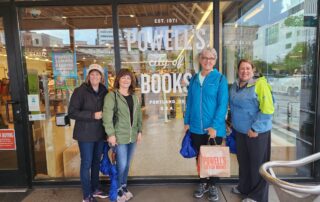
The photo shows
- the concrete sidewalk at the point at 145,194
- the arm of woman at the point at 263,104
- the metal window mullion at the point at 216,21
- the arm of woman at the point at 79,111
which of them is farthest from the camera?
the metal window mullion at the point at 216,21

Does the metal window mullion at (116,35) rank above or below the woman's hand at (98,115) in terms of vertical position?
above

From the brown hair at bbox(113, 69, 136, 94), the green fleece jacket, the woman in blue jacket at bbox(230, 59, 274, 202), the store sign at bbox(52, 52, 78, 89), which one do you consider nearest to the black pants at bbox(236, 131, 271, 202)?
the woman in blue jacket at bbox(230, 59, 274, 202)

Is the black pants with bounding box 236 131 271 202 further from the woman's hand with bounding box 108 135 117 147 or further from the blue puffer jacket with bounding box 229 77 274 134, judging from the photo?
the woman's hand with bounding box 108 135 117 147

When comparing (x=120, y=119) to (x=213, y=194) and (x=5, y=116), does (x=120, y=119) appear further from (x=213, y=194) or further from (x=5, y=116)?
(x=5, y=116)

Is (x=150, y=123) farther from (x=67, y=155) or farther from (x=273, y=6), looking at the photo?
(x=273, y=6)

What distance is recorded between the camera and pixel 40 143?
3.44 metres

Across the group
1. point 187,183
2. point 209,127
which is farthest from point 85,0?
point 187,183

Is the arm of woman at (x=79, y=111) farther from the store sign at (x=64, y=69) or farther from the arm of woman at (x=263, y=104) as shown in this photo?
the arm of woman at (x=263, y=104)

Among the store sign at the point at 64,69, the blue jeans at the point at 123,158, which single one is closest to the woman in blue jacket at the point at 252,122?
the blue jeans at the point at 123,158

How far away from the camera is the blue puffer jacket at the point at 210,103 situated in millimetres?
2594

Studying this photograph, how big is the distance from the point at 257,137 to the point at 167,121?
140cm

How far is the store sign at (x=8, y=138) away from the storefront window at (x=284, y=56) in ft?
9.40

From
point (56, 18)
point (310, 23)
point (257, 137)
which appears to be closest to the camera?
point (257, 137)

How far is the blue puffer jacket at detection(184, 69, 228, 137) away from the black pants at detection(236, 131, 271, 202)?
27cm
